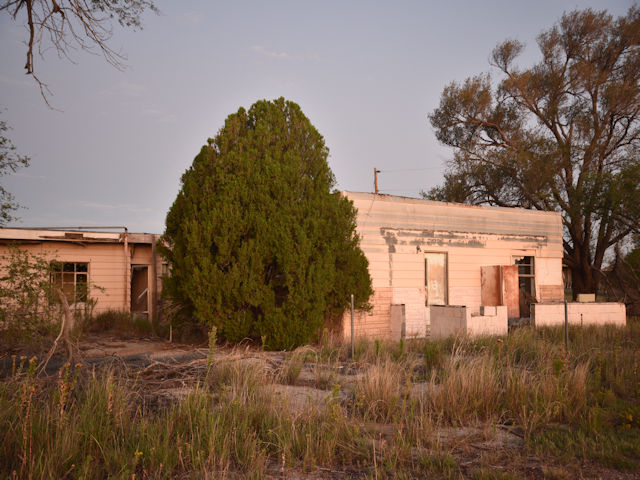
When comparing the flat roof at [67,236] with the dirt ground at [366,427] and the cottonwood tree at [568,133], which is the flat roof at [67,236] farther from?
the cottonwood tree at [568,133]

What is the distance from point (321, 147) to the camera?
11.2m

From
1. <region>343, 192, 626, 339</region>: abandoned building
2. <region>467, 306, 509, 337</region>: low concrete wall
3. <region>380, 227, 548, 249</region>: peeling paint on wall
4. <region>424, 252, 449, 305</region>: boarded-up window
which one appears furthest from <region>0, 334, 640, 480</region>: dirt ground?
<region>424, 252, 449, 305</region>: boarded-up window

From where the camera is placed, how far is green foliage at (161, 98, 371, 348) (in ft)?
32.3

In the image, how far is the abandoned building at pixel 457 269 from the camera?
1251cm

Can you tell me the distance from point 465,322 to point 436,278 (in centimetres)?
275

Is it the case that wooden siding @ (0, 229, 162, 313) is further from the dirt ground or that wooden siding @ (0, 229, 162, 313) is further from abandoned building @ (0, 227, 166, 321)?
the dirt ground

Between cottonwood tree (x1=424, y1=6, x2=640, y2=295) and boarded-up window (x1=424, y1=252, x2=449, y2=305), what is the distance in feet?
25.2

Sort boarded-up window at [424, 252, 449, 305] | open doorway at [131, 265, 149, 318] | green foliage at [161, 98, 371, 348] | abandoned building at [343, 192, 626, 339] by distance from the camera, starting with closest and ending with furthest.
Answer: green foliage at [161, 98, 371, 348] < abandoned building at [343, 192, 626, 339] < boarded-up window at [424, 252, 449, 305] < open doorway at [131, 265, 149, 318]

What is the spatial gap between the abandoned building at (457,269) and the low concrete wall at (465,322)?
0.02m

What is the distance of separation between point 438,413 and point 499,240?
10.6m

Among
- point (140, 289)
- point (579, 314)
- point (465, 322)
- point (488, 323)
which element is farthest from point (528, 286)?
point (140, 289)

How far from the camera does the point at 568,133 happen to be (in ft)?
70.3

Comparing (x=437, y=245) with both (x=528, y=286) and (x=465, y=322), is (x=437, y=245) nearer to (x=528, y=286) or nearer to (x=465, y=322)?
(x=465, y=322)

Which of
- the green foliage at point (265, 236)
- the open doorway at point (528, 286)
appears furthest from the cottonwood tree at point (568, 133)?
the green foliage at point (265, 236)
